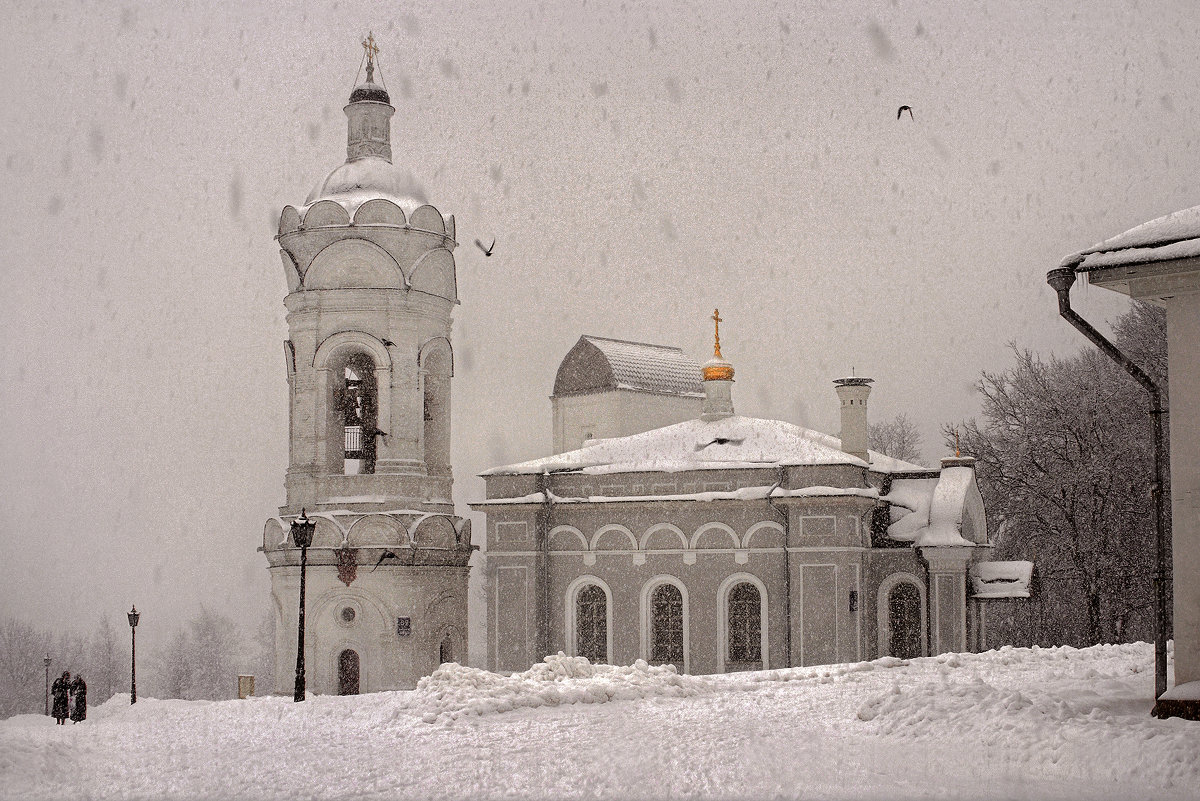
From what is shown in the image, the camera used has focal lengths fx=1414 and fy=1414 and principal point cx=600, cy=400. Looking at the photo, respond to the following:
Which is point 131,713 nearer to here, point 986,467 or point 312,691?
point 312,691

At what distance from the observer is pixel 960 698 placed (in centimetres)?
1249

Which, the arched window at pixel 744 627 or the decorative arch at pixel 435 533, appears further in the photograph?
the decorative arch at pixel 435 533

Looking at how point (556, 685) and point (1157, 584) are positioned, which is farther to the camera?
point (556, 685)

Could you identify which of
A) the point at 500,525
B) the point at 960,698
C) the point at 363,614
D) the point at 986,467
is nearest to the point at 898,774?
the point at 960,698

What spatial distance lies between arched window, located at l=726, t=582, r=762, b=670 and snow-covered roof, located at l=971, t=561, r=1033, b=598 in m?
4.33

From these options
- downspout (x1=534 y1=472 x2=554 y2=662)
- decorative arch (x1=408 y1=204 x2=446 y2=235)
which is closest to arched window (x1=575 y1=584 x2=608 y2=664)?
downspout (x1=534 y1=472 x2=554 y2=662)

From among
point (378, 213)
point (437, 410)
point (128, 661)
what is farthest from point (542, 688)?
point (128, 661)

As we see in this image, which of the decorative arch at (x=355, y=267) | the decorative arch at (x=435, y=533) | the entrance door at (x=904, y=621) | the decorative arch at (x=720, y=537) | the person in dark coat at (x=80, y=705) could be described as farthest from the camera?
the decorative arch at (x=435, y=533)

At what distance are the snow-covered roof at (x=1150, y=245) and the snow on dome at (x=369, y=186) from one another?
2117 cm

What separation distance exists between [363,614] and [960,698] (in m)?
20.3

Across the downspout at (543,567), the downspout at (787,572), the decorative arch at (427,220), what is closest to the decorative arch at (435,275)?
the decorative arch at (427,220)

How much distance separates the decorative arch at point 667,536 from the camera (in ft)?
92.9

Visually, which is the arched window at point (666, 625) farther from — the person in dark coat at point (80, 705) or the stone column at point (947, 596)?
the person in dark coat at point (80, 705)

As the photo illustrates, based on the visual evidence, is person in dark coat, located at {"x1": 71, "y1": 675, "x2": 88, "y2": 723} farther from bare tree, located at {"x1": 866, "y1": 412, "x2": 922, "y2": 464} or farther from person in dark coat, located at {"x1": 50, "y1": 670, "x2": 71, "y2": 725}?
bare tree, located at {"x1": 866, "y1": 412, "x2": 922, "y2": 464}
